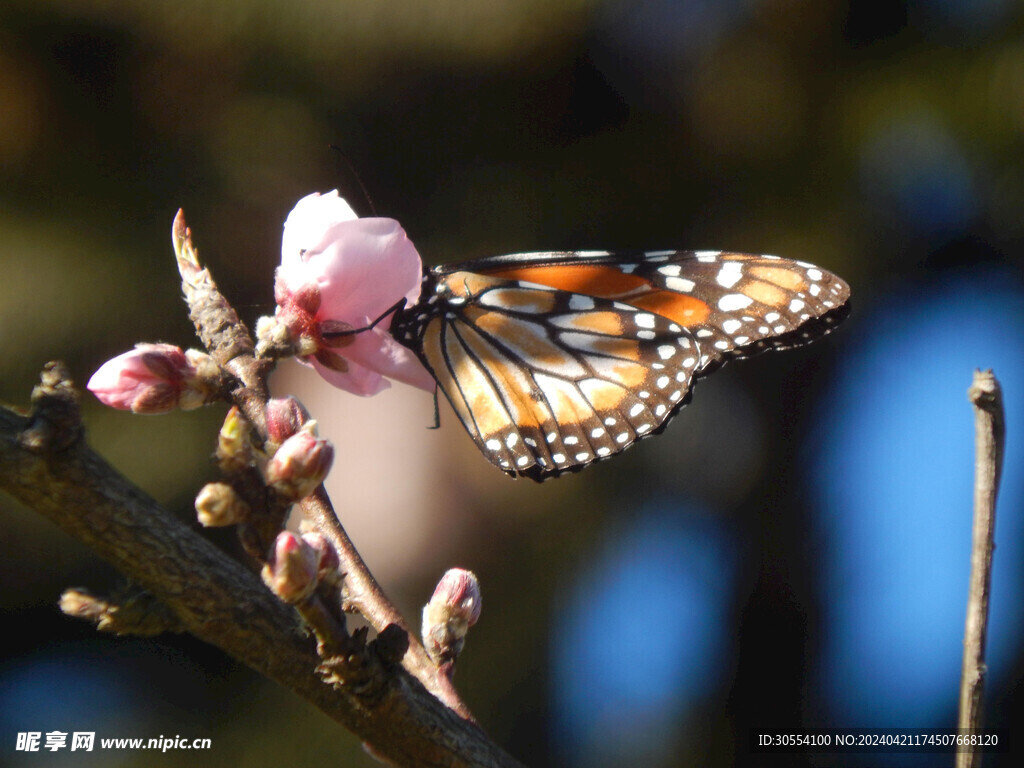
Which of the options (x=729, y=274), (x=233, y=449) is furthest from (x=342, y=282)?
(x=729, y=274)

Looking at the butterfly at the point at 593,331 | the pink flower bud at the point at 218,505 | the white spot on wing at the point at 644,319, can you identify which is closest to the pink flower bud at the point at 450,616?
the pink flower bud at the point at 218,505

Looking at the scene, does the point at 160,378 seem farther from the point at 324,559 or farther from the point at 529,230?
the point at 529,230

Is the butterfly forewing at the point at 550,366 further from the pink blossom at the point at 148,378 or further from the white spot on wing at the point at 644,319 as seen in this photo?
the pink blossom at the point at 148,378

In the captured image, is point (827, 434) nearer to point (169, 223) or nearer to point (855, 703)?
point (855, 703)

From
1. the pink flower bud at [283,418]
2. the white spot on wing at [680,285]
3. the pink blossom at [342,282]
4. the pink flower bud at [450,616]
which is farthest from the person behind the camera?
the white spot on wing at [680,285]

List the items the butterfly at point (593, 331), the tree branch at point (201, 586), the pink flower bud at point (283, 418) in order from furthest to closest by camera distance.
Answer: the butterfly at point (593, 331) < the pink flower bud at point (283, 418) < the tree branch at point (201, 586)

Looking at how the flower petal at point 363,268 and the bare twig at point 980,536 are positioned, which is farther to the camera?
the flower petal at point 363,268
